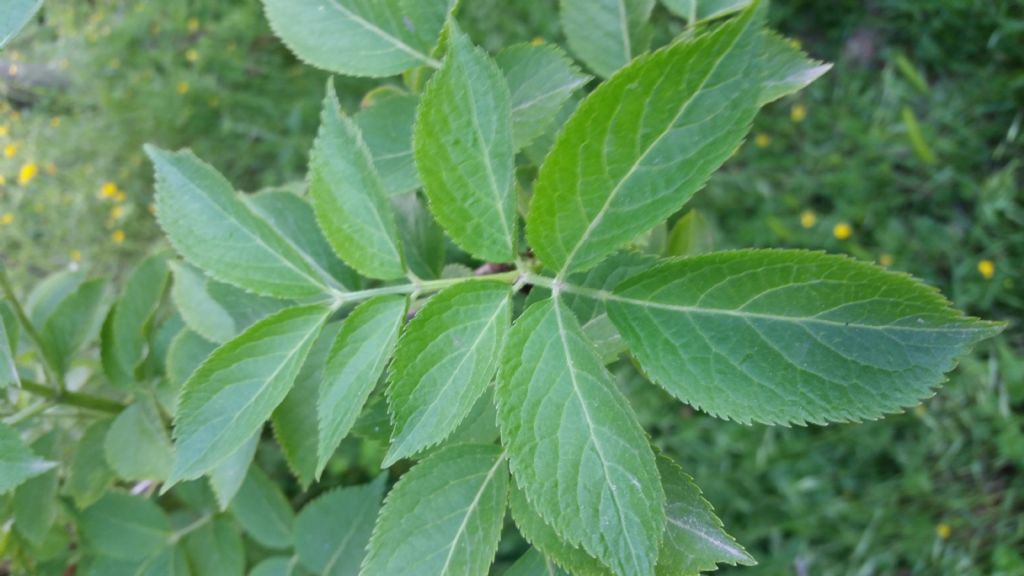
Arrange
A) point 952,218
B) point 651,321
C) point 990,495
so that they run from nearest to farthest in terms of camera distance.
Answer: point 651,321 < point 990,495 < point 952,218

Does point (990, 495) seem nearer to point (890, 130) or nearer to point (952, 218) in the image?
point (952, 218)

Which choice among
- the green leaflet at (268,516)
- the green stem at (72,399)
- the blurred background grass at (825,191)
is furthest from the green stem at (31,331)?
the blurred background grass at (825,191)

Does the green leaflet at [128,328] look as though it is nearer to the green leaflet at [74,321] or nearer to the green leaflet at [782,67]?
the green leaflet at [74,321]

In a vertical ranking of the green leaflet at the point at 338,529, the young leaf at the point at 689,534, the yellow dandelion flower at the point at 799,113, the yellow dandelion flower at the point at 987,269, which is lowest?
the yellow dandelion flower at the point at 987,269

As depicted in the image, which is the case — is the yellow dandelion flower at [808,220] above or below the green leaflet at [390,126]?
below

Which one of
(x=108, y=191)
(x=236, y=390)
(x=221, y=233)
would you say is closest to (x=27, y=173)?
(x=108, y=191)

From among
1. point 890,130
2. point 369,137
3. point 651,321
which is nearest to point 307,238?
point 369,137
